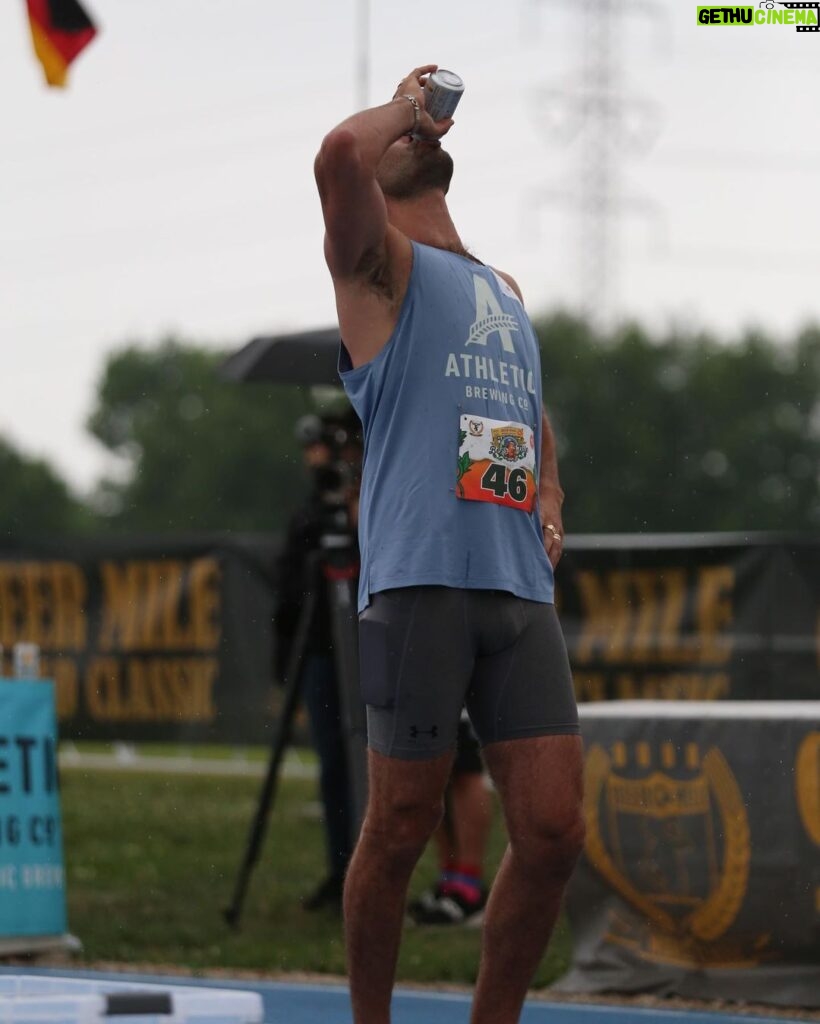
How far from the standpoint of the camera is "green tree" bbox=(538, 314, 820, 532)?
56.7 metres

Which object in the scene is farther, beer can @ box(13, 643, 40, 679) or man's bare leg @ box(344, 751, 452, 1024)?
beer can @ box(13, 643, 40, 679)

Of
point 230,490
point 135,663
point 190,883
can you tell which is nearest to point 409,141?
point 190,883

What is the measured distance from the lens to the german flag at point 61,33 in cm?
781

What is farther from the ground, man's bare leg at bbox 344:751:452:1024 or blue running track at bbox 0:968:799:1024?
man's bare leg at bbox 344:751:452:1024

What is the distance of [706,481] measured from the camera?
58719mm

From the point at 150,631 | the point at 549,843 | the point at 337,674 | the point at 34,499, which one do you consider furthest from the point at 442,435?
the point at 34,499

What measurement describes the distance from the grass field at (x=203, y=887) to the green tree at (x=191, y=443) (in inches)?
2075

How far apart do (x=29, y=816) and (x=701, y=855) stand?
2.63m

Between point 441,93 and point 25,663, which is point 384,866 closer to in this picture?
point 441,93

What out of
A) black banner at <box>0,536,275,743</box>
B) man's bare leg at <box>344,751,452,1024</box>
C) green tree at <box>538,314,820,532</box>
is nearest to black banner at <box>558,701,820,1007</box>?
man's bare leg at <box>344,751,452,1024</box>

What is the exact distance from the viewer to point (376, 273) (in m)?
4.11

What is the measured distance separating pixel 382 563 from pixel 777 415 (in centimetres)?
5892

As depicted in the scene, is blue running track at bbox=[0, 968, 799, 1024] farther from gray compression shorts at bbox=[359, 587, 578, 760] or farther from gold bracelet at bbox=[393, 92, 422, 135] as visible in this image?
gold bracelet at bbox=[393, 92, 422, 135]

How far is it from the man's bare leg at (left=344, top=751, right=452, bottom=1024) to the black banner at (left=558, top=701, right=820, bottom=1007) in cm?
197
